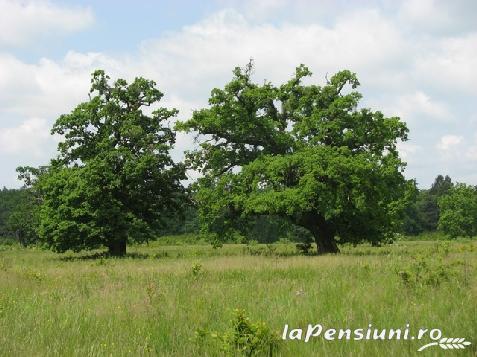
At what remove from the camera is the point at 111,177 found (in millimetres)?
33062

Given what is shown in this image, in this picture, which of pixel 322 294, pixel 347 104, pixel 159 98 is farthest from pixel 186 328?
pixel 159 98

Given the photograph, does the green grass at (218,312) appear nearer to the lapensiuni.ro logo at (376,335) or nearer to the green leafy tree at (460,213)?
the lapensiuni.ro logo at (376,335)

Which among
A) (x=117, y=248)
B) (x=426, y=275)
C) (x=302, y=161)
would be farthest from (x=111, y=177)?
(x=426, y=275)

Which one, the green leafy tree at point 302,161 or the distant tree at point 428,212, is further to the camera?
the distant tree at point 428,212

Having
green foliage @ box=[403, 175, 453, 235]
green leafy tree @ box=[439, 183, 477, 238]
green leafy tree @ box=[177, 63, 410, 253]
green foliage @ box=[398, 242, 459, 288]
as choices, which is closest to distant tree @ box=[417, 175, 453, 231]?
green foliage @ box=[403, 175, 453, 235]

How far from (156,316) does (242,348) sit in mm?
2574

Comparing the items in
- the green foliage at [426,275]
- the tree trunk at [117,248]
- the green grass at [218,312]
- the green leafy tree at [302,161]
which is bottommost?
the tree trunk at [117,248]

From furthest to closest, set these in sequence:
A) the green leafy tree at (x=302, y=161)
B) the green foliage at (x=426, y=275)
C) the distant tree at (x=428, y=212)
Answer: the distant tree at (x=428, y=212), the green leafy tree at (x=302, y=161), the green foliage at (x=426, y=275)

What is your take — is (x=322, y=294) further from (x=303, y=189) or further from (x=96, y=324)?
(x=303, y=189)

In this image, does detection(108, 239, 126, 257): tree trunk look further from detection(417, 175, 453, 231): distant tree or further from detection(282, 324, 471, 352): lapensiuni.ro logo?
detection(417, 175, 453, 231): distant tree

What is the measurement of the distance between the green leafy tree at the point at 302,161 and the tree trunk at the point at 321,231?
6 cm

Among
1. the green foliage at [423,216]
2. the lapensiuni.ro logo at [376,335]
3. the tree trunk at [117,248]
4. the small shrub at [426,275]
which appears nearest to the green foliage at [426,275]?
the small shrub at [426,275]

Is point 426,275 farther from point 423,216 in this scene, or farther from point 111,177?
point 423,216

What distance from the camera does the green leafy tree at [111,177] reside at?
32500 millimetres
